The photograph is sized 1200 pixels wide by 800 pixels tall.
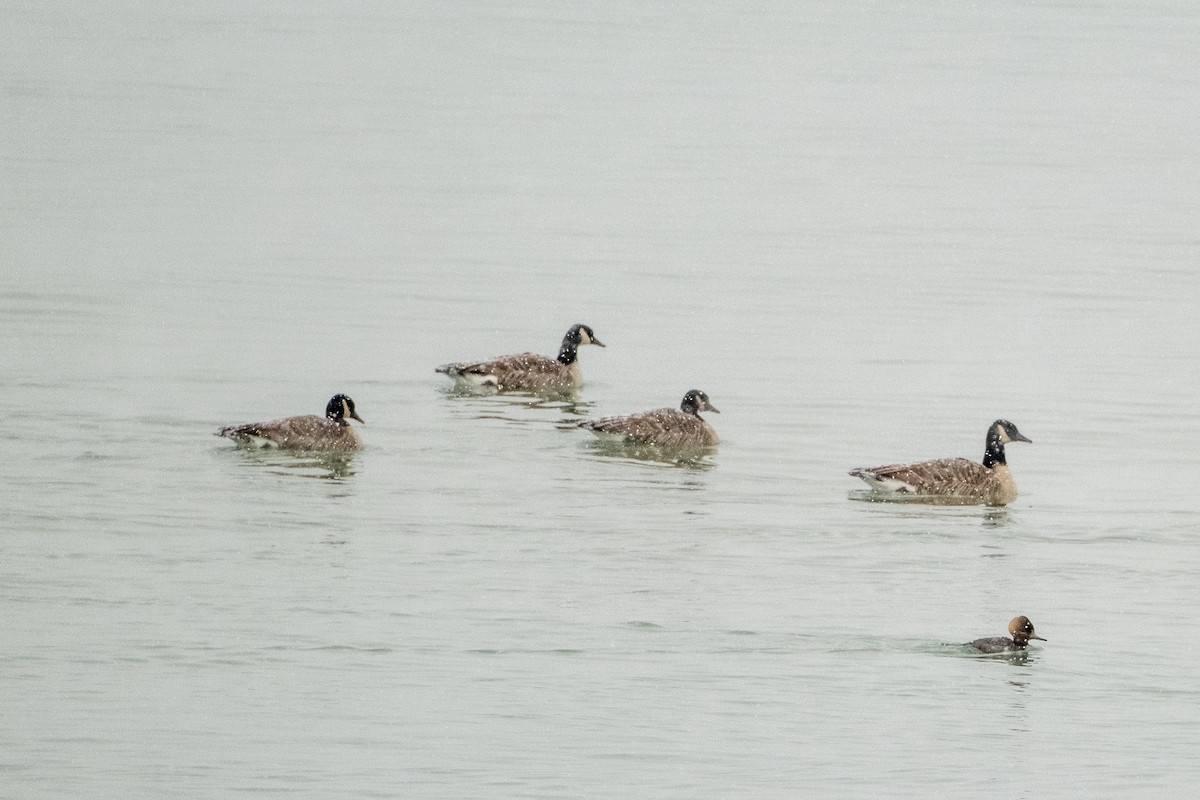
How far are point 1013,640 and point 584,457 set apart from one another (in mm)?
7217

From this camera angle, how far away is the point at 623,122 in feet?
184

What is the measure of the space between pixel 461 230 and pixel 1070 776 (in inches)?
997

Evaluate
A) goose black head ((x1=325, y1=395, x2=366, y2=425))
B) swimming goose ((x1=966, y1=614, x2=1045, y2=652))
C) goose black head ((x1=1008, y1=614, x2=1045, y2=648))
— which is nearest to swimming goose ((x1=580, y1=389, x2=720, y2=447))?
goose black head ((x1=325, y1=395, x2=366, y2=425))

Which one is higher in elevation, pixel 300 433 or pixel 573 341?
pixel 573 341

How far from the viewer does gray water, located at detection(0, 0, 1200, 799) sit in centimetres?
1451

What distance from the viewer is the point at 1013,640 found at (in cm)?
1644

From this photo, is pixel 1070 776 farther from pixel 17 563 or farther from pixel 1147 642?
pixel 17 563

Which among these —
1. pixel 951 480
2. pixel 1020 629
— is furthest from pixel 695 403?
pixel 1020 629

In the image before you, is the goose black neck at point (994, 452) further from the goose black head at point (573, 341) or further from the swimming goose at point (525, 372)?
the goose black head at point (573, 341)

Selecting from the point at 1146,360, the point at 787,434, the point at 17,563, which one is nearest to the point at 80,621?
the point at 17,563

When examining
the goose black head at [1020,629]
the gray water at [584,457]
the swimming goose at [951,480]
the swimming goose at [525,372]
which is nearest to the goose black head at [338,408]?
the gray water at [584,457]

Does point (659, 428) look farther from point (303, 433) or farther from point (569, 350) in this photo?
point (569, 350)

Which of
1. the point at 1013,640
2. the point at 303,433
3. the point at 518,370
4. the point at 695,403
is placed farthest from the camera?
the point at 518,370

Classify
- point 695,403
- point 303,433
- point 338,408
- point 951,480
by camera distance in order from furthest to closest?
point 695,403
point 338,408
point 303,433
point 951,480
